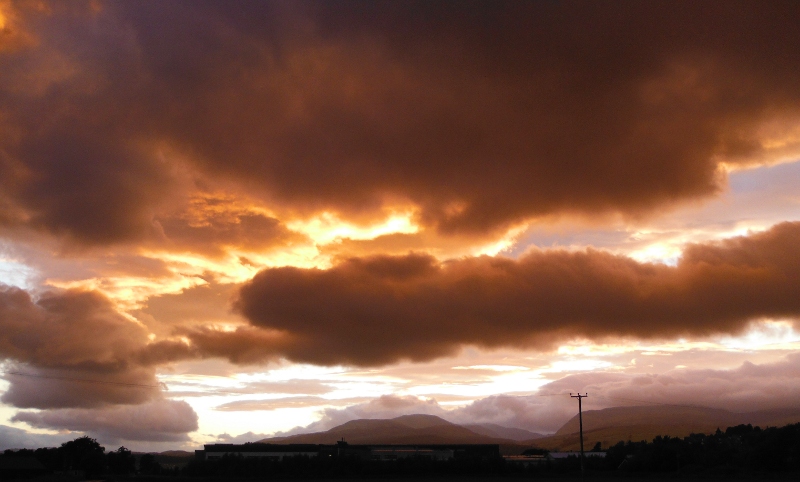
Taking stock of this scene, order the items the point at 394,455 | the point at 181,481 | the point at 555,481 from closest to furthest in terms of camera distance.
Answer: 1. the point at 555,481
2. the point at 181,481
3. the point at 394,455

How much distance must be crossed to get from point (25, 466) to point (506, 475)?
434ft

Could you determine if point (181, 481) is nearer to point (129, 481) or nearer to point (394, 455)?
point (129, 481)

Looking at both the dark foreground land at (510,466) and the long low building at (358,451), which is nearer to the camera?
the dark foreground land at (510,466)

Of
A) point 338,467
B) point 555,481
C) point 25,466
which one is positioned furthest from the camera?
point 25,466

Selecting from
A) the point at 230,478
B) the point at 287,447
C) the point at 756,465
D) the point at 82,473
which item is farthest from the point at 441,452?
the point at 82,473

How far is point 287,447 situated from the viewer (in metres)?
199

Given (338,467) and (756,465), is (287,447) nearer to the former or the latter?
(338,467)

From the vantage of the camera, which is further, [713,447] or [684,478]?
[713,447]

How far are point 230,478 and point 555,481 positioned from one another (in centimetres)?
7234

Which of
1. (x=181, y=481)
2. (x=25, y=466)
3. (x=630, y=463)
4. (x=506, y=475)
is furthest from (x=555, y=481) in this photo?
(x=25, y=466)

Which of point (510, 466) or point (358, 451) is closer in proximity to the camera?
point (510, 466)

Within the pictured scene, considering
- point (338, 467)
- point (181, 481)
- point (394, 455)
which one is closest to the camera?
point (181, 481)

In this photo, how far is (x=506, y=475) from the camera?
148 meters

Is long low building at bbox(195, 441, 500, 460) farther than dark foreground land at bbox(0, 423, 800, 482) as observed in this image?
Yes
